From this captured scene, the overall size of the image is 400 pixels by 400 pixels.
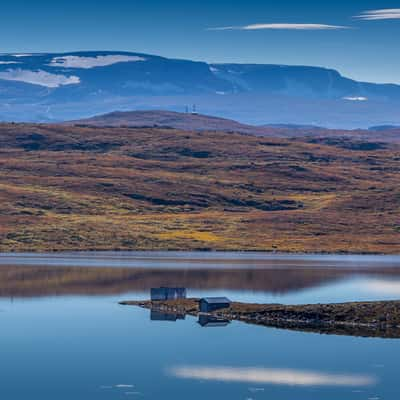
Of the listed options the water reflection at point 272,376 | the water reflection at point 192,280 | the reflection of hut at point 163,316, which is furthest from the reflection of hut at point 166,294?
the water reflection at point 272,376

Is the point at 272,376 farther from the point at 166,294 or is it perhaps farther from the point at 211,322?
the point at 166,294

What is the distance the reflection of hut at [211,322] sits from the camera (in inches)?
3334

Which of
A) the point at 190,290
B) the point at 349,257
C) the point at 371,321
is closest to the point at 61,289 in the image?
the point at 190,290

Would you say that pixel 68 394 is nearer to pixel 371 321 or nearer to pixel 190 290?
pixel 371 321

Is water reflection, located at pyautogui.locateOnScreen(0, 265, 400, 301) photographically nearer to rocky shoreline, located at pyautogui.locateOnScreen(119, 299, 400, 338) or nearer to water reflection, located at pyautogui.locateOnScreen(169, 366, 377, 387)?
rocky shoreline, located at pyautogui.locateOnScreen(119, 299, 400, 338)

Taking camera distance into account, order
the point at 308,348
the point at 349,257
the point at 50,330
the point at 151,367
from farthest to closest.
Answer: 1. the point at 349,257
2. the point at 50,330
3. the point at 308,348
4. the point at 151,367

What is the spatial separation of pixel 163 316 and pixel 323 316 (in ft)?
39.3

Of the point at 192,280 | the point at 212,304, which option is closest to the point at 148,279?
the point at 192,280

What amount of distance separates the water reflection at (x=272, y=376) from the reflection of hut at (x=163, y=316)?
70.0 feet

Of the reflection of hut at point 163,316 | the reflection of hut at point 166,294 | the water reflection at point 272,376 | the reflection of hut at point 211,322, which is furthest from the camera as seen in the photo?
the reflection of hut at point 166,294

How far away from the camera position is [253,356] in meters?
70.4

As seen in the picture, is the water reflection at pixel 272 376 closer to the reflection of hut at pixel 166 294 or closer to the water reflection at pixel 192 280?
the reflection of hut at pixel 166 294

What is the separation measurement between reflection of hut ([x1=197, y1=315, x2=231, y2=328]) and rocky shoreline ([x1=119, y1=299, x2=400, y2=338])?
1007 millimetres

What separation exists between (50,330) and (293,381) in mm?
23628
